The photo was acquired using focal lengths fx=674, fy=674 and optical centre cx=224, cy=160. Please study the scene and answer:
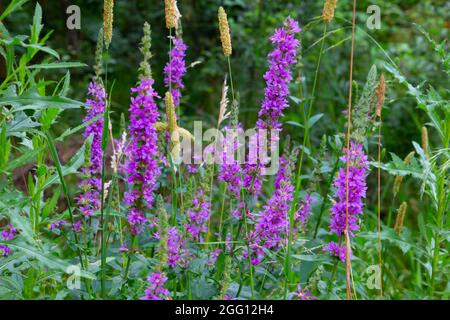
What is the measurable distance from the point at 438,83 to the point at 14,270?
4138 millimetres

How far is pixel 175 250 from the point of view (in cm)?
205

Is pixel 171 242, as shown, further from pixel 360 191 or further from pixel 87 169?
pixel 360 191

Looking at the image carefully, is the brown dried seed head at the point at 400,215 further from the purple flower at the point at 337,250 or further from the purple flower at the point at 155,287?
A: the purple flower at the point at 155,287

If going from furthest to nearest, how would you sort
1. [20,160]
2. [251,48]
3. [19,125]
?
[251,48], [19,125], [20,160]

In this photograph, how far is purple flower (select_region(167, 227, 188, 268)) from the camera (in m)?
2.04

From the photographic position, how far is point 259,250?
7.36ft

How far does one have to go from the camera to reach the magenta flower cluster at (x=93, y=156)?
2.36 meters

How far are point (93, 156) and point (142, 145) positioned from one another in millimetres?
304

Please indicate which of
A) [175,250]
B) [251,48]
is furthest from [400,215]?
[251,48]

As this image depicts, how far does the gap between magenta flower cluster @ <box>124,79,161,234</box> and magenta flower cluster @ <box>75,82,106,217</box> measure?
6.9 inches

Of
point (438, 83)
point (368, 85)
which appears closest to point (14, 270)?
point (368, 85)

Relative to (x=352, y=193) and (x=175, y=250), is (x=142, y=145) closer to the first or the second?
(x=175, y=250)

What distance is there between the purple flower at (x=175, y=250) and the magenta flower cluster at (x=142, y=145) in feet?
0.67
